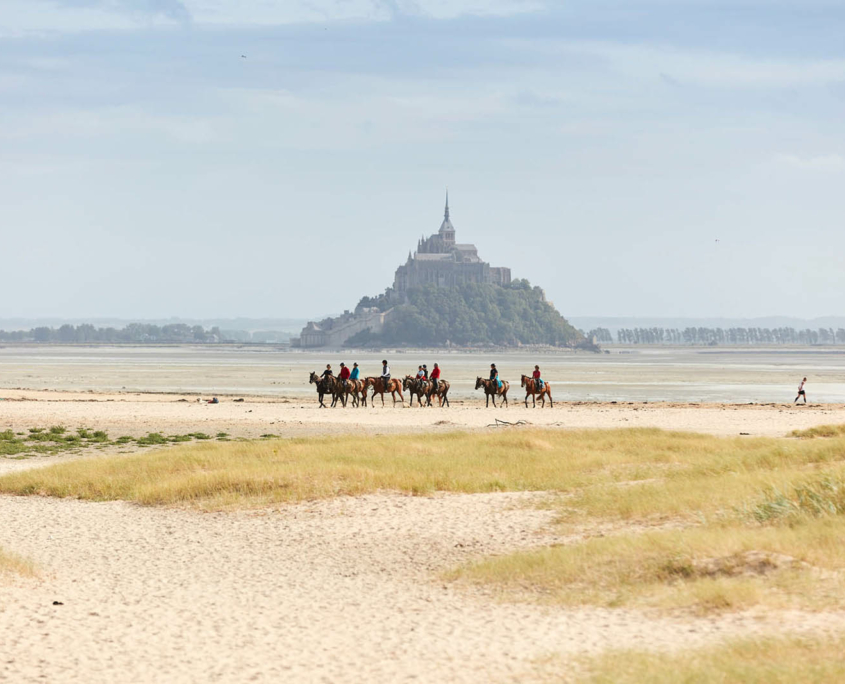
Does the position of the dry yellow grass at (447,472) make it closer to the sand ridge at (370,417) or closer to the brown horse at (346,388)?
the sand ridge at (370,417)

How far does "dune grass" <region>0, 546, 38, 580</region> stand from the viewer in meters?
11.3

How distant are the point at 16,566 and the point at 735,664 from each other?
7.65 m

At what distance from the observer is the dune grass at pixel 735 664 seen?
24.4 feet

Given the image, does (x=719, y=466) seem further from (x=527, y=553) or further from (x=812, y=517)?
(x=527, y=553)

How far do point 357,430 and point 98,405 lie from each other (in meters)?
15.5

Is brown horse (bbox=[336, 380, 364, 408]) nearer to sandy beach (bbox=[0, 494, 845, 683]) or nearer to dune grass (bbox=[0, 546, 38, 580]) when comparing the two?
sandy beach (bbox=[0, 494, 845, 683])

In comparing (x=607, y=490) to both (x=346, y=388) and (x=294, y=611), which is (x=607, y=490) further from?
(x=346, y=388)

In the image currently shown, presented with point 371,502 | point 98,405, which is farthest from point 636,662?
point 98,405

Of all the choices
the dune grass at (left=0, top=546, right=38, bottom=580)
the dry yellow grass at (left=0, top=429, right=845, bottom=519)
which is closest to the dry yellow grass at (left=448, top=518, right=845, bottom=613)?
the dry yellow grass at (left=0, top=429, right=845, bottom=519)

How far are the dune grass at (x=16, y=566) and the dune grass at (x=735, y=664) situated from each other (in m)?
6.38

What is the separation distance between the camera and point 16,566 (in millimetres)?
11555

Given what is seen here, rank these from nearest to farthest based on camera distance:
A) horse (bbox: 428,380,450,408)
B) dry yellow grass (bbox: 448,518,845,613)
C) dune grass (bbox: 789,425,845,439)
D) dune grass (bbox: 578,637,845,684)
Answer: dune grass (bbox: 578,637,845,684)
dry yellow grass (bbox: 448,518,845,613)
dune grass (bbox: 789,425,845,439)
horse (bbox: 428,380,450,408)

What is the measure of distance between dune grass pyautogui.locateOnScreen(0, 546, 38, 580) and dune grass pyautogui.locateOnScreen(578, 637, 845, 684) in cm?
638

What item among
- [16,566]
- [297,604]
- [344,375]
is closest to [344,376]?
[344,375]
